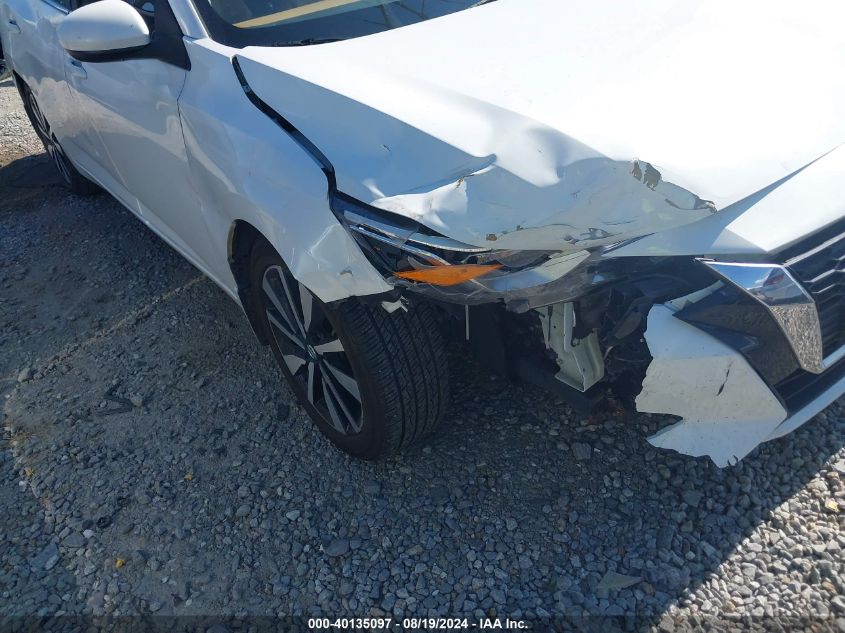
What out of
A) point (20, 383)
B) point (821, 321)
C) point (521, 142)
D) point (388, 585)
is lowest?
point (20, 383)

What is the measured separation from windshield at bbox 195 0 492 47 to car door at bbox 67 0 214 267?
0.58ft

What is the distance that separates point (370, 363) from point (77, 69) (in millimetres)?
2200

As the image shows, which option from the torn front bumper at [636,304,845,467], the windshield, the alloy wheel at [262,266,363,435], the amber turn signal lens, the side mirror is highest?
the windshield

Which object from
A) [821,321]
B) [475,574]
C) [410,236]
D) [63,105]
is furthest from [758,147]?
[63,105]

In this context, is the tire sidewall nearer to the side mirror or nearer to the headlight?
the headlight

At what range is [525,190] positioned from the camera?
1634 millimetres

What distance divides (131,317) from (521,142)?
8.30ft

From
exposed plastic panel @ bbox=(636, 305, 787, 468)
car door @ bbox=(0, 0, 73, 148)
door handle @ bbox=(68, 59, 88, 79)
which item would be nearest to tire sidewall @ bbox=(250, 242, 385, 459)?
exposed plastic panel @ bbox=(636, 305, 787, 468)

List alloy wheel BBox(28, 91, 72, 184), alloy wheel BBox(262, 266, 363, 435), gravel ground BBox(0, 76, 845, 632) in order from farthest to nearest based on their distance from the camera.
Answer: alloy wheel BBox(28, 91, 72, 184), alloy wheel BBox(262, 266, 363, 435), gravel ground BBox(0, 76, 845, 632)

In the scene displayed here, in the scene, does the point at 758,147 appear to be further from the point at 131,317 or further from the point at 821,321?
the point at 131,317

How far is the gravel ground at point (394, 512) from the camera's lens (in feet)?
6.61

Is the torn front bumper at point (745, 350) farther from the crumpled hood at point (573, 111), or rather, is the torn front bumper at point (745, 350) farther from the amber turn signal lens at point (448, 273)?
the amber turn signal lens at point (448, 273)

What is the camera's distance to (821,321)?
1.75 meters

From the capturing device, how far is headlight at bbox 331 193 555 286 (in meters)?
1.67
